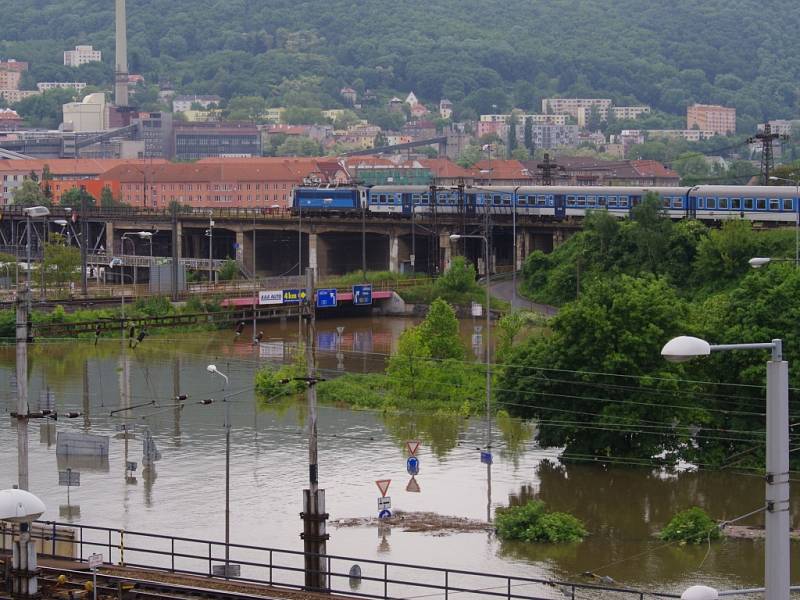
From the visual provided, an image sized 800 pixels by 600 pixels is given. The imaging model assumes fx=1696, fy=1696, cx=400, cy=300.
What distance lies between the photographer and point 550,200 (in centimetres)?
8831

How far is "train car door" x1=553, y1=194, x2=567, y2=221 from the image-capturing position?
8719cm

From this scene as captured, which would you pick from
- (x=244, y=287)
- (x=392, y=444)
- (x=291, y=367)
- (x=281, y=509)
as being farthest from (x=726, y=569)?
(x=244, y=287)

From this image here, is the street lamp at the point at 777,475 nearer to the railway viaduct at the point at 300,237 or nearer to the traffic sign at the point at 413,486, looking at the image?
the traffic sign at the point at 413,486

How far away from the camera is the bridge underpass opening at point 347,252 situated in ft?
325

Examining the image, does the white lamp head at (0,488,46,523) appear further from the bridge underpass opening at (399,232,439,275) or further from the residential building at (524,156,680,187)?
the residential building at (524,156,680,187)

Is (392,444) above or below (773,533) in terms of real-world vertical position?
below

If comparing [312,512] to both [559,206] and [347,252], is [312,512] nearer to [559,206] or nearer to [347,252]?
[559,206]

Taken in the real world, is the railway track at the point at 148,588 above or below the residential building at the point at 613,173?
below

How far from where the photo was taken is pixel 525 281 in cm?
7838

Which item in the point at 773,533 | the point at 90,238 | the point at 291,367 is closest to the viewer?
the point at 773,533

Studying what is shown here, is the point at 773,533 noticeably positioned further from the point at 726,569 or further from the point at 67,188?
Result: the point at 67,188

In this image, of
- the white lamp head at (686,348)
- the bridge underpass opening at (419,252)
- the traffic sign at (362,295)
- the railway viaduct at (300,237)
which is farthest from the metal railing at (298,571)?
the bridge underpass opening at (419,252)

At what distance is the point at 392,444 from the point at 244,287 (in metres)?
37.7

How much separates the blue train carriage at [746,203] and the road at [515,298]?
30.9 feet
